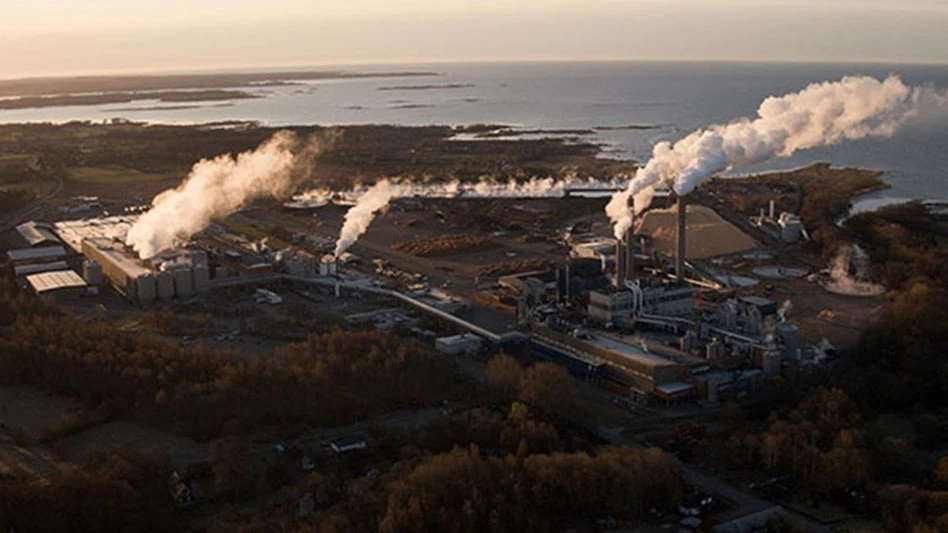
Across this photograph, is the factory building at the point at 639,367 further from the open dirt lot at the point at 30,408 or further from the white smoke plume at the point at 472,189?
the white smoke plume at the point at 472,189

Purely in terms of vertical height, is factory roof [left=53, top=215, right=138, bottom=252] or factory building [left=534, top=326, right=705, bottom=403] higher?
factory roof [left=53, top=215, right=138, bottom=252]

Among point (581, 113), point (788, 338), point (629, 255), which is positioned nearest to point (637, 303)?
point (629, 255)

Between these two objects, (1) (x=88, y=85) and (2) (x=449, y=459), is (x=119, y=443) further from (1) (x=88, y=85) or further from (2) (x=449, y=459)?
(1) (x=88, y=85)

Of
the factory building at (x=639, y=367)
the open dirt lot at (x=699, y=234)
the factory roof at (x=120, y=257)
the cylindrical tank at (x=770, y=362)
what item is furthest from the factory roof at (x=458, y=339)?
the open dirt lot at (x=699, y=234)

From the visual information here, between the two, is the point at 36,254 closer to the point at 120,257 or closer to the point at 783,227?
the point at 120,257

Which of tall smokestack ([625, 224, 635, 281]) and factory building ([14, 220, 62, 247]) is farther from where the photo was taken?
factory building ([14, 220, 62, 247])

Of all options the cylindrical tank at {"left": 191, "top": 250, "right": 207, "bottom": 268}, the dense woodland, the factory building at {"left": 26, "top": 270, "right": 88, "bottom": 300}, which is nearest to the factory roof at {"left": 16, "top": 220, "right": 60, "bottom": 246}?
the factory building at {"left": 26, "top": 270, "right": 88, "bottom": 300}

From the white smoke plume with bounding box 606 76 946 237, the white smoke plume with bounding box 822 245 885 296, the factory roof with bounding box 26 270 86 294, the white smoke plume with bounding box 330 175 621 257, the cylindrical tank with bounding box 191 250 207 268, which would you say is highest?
the white smoke plume with bounding box 606 76 946 237

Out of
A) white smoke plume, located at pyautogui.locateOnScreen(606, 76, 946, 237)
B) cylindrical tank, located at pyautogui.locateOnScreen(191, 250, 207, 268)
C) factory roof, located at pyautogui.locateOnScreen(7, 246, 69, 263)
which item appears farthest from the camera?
factory roof, located at pyautogui.locateOnScreen(7, 246, 69, 263)

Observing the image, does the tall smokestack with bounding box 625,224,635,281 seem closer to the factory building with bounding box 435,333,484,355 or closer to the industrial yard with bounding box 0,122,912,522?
the industrial yard with bounding box 0,122,912,522
